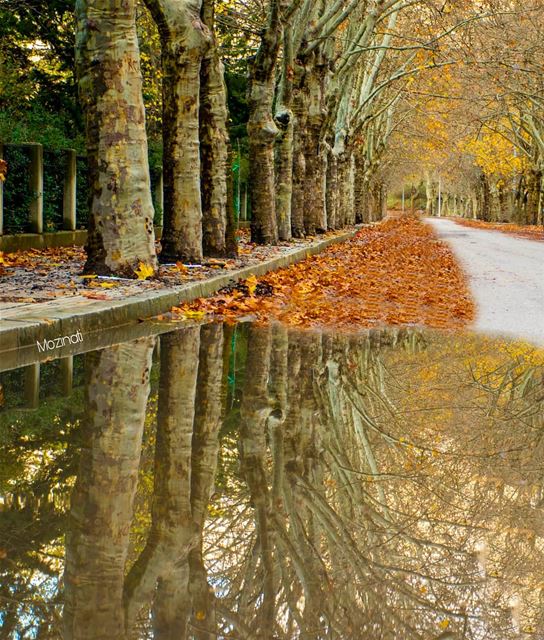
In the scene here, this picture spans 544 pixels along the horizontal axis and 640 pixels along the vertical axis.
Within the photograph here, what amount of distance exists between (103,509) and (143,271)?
7.48 m

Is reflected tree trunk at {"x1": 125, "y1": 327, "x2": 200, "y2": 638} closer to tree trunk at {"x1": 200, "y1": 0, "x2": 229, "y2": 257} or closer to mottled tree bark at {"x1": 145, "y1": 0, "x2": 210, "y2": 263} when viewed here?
mottled tree bark at {"x1": 145, "y1": 0, "x2": 210, "y2": 263}

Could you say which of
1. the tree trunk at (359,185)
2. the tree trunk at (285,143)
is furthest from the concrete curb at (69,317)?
the tree trunk at (359,185)

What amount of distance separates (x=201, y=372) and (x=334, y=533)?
3448 mm

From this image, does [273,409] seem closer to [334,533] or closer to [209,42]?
[334,533]

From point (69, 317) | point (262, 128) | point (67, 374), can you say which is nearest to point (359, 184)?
point (262, 128)

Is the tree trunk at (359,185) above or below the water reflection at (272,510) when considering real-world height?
above

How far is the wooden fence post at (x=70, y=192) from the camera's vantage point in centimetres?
1883

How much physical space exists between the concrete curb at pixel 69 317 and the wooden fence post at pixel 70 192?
8.73m

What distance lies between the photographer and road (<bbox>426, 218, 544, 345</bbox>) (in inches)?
373

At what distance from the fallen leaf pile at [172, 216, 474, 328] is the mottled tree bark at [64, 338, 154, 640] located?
4.36 meters

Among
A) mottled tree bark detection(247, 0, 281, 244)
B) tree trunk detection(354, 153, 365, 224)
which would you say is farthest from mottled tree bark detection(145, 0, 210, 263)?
tree trunk detection(354, 153, 365, 224)

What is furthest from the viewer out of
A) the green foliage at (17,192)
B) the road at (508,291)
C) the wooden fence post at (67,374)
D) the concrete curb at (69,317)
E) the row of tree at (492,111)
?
the row of tree at (492,111)

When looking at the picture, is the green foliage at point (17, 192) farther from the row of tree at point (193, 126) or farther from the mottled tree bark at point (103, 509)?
the mottled tree bark at point (103, 509)

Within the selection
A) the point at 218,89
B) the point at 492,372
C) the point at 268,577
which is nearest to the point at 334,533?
the point at 268,577
